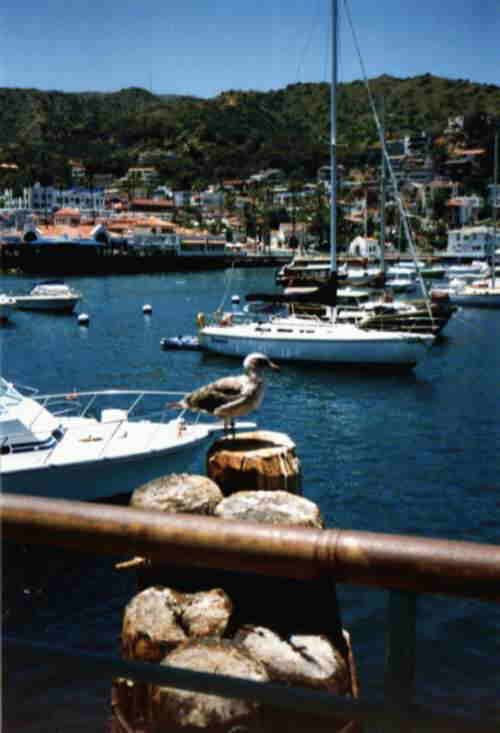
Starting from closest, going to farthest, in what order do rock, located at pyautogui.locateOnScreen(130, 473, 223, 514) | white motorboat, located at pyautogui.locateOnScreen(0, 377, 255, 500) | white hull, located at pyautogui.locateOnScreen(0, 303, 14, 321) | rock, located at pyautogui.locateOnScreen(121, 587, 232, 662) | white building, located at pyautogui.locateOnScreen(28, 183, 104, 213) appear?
rock, located at pyautogui.locateOnScreen(121, 587, 232, 662) < rock, located at pyautogui.locateOnScreen(130, 473, 223, 514) < white motorboat, located at pyautogui.locateOnScreen(0, 377, 255, 500) < white hull, located at pyautogui.locateOnScreen(0, 303, 14, 321) < white building, located at pyautogui.locateOnScreen(28, 183, 104, 213)

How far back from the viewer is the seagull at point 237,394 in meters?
9.23

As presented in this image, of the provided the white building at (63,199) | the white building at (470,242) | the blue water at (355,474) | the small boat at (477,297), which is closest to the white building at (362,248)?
the white building at (470,242)

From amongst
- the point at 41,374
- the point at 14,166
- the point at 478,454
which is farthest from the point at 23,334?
the point at 14,166

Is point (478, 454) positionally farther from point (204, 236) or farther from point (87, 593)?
point (204, 236)

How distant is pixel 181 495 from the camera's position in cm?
682

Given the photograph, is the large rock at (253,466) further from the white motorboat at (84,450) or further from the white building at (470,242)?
the white building at (470,242)

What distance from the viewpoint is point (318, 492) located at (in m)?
15.5

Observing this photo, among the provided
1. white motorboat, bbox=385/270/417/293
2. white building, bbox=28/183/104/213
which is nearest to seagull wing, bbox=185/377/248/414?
white motorboat, bbox=385/270/417/293

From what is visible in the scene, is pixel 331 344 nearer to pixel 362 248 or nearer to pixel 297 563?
pixel 297 563

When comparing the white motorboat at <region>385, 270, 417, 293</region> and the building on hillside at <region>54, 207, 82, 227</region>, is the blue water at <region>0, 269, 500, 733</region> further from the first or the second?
the building on hillside at <region>54, 207, 82, 227</region>

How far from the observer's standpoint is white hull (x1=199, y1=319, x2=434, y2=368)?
96.1ft

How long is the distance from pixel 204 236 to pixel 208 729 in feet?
443

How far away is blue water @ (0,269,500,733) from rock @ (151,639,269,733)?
283 mm

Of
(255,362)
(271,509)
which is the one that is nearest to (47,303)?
(255,362)
